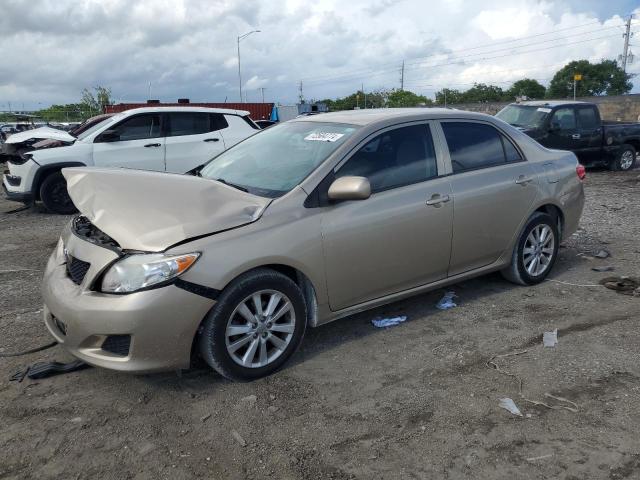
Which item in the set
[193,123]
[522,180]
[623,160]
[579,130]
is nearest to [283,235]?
[522,180]

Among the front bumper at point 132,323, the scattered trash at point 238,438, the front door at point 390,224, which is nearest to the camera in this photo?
the scattered trash at point 238,438

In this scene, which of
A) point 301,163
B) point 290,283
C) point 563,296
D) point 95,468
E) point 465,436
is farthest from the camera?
point 563,296

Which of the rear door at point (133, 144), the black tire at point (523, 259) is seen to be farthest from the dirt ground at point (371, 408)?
the rear door at point (133, 144)

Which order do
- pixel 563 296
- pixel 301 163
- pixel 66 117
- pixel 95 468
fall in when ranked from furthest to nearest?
pixel 66 117 < pixel 563 296 < pixel 301 163 < pixel 95 468

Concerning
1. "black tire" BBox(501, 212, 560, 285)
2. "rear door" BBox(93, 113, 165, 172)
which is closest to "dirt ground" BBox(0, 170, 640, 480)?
"black tire" BBox(501, 212, 560, 285)

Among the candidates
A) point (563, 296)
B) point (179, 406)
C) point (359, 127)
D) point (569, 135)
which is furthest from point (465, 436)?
point (569, 135)

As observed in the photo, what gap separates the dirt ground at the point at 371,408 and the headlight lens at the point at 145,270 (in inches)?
29.6

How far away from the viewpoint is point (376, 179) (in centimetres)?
413

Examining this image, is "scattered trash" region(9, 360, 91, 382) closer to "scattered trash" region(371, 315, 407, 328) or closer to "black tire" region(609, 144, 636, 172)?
"scattered trash" region(371, 315, 407, 328)

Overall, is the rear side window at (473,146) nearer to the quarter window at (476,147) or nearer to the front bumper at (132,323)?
the quarter window at (476,147)

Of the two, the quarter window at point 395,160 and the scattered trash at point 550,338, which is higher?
the quarter window at point 395,160

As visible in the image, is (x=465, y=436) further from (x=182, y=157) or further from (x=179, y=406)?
(x=182, y=157)

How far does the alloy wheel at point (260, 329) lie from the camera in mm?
3445

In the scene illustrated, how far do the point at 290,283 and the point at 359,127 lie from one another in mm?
1356
